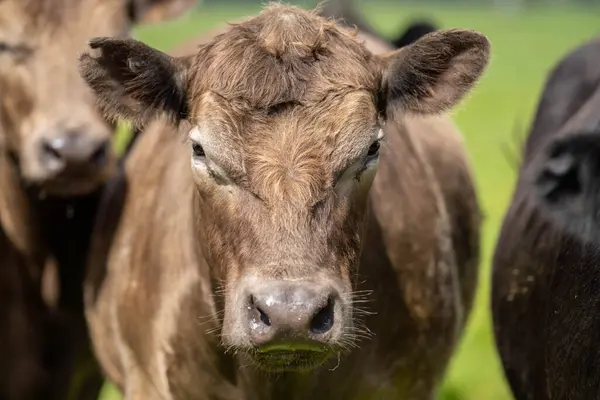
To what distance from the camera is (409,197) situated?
4941mm

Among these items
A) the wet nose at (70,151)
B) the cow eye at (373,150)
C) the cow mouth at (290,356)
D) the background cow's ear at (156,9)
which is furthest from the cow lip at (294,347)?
the background cow's ear at (156,9)

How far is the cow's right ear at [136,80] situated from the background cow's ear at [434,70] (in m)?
0.75

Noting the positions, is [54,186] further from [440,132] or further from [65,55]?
[440,132]

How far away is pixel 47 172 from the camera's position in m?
5.18

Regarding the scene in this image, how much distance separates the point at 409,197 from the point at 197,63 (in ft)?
4.12

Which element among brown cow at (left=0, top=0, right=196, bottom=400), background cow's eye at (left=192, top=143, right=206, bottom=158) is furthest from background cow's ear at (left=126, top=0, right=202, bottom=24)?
background cow's eye at (left=192, top=143, right=206, bottom=158)

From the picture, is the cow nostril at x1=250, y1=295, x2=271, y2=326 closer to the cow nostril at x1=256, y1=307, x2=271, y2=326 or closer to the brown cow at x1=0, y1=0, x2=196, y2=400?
the cow nostril at x1=256, y1=307, x2=271, y2=326

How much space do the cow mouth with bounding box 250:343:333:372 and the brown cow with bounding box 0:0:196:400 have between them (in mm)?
1813

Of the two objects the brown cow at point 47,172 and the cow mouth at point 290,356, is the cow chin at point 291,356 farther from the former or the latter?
the brown cow at point 47,172

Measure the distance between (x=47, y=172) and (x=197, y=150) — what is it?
1444 mm

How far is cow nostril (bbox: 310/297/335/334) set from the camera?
3494 millimetres

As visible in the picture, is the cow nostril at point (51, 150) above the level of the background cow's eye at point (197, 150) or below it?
below

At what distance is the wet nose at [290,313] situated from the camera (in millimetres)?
3422

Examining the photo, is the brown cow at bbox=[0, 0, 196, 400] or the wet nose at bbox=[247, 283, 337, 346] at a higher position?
the wet nose at bbox=[247, 283, 337, 346]
